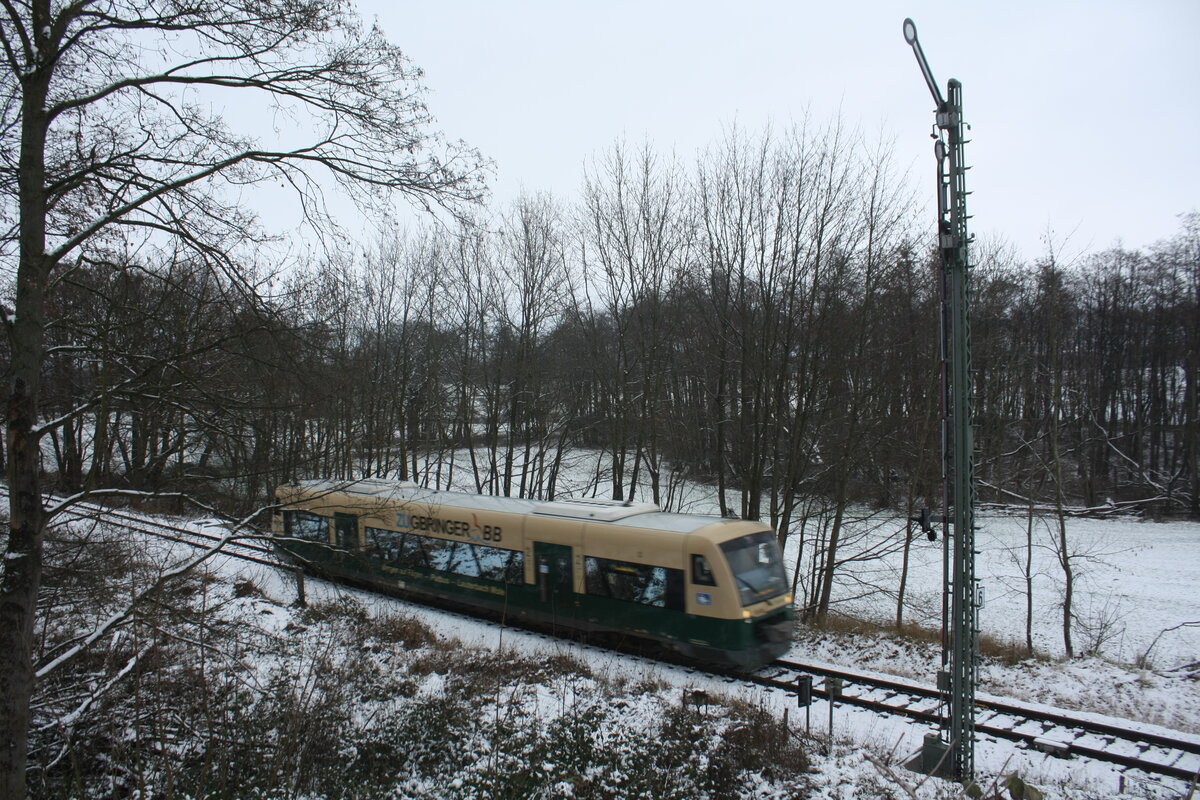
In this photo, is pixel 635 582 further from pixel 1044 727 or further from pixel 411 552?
pixel 1044 727

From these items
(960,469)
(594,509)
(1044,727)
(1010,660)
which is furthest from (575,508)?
(1010,660)

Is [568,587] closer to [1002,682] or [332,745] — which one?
[332,745]

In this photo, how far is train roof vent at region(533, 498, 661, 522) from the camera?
12789mm

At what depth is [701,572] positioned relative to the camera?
11.2 meters

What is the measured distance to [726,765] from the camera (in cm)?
793

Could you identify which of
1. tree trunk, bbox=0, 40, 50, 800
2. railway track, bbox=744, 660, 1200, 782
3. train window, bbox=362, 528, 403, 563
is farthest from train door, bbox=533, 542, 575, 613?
tree trunk, bbox=0, 40, 50, 800

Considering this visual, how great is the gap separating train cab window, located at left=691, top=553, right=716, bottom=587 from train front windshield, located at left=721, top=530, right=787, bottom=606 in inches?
13.6

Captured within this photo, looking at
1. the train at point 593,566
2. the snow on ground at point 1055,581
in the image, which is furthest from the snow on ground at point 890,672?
the snow on ground at point 1055,581

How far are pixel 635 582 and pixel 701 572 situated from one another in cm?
140

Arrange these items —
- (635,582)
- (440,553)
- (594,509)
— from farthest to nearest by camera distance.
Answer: (440,553) → (594,509) → (635,582)

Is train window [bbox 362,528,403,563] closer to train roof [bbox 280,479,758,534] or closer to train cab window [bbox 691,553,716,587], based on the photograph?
train roof [bbox 280,479,758,534]

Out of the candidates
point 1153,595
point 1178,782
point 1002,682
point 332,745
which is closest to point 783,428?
point 1002,682

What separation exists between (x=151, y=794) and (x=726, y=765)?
603cm

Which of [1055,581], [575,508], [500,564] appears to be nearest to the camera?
[575,508]
